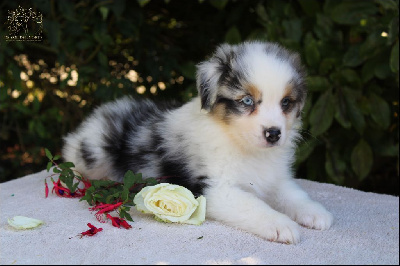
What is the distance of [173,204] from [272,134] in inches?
25.1

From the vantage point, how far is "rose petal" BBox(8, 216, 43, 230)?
2.60 metres

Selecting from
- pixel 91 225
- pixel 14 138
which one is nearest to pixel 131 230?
pixel 91 225

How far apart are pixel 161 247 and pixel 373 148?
9.45 feet

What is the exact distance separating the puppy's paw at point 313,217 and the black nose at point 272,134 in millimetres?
502

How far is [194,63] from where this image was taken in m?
4.88

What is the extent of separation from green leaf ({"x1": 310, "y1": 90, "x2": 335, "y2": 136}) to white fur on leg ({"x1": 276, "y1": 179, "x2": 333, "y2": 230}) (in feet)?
2.99

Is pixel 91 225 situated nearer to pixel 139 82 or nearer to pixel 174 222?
pixel 174 222

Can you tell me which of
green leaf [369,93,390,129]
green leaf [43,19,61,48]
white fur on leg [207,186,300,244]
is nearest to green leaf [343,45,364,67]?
green leaf [369,93,390,129]

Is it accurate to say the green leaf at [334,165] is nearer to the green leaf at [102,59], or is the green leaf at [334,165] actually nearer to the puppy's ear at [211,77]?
the puppy's ear at [211,77]

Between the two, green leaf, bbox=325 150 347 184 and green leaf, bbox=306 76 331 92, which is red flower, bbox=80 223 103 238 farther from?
green leaf, bbox=325 150 347 184

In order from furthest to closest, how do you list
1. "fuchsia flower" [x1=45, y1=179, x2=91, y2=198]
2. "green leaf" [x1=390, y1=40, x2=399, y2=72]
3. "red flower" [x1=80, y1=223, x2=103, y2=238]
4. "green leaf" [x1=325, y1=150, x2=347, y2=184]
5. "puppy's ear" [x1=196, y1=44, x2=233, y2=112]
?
"green leaf" [x1=325, y1=150, x2=347, y2=184]
"green leaf" [x1=390, y1=40, x2=399, y2=72]
"fuchsia flower" [x1=45, y1=179, x2=91, y2=198]
"puppy's ear" [x1=196, y1=44, x2=233, y2=112]
"red flower" [x1=80, y1=223, x2=103, y2=238]

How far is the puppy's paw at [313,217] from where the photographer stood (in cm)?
280

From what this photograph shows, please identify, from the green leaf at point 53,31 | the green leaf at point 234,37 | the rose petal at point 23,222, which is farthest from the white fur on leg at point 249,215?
the green leaf at point 53,31

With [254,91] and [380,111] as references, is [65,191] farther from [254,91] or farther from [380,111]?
[380,111]
